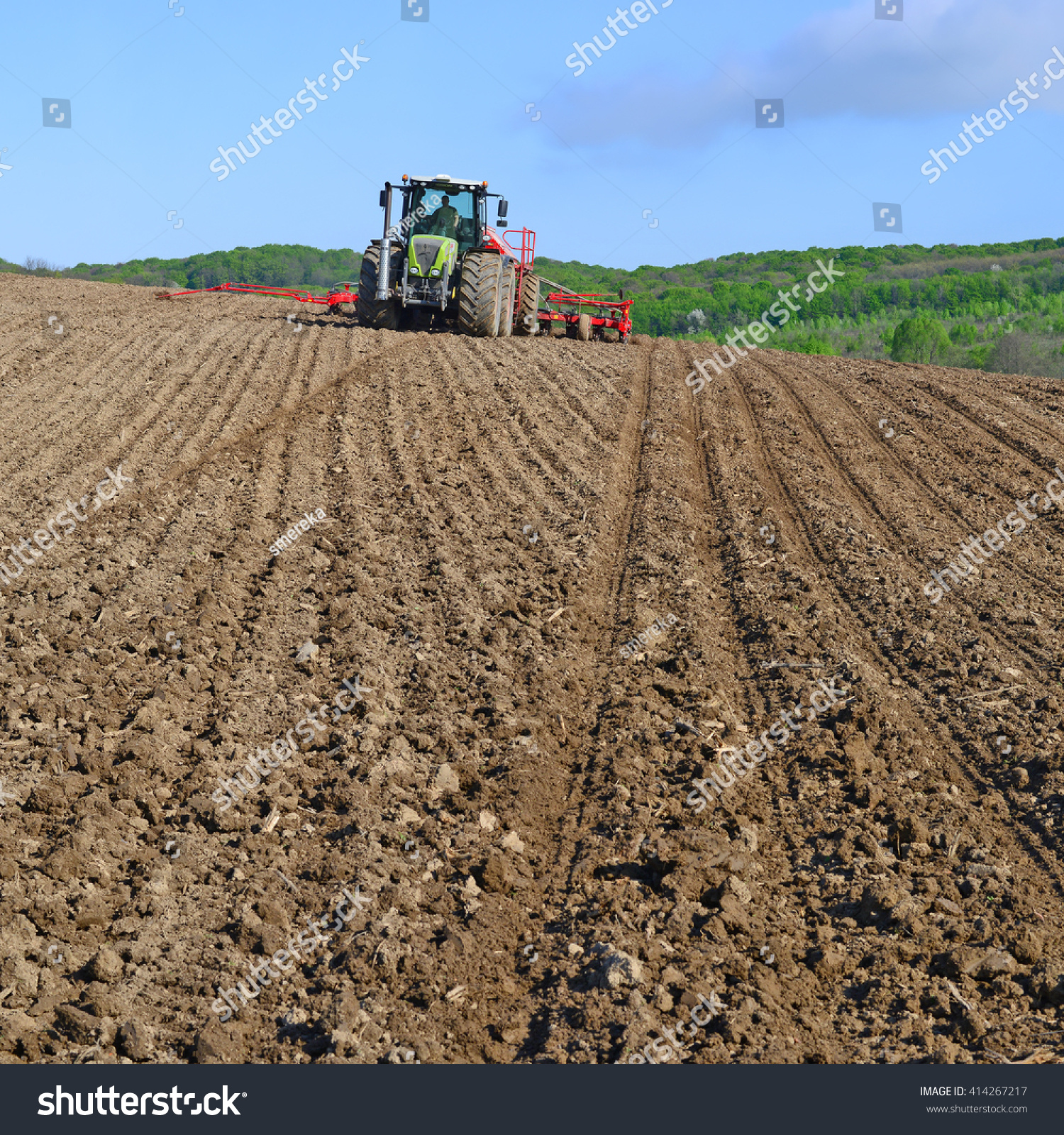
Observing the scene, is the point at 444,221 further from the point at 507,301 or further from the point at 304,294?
the point at 304,294

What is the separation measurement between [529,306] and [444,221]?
3.19 metres

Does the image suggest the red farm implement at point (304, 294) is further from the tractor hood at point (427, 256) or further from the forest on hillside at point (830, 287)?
the forest on hillside at point (830, 287)

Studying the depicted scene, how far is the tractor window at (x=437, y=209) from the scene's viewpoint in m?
17.9

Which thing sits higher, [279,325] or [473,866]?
[279,325]

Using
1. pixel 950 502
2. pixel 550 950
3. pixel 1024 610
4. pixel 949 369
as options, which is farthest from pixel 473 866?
pixel 949 369

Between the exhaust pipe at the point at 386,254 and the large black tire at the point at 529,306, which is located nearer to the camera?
the exhaust pipe at the point at 386,254

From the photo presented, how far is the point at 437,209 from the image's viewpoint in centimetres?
1795

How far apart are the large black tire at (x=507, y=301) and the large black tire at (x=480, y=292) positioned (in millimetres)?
563

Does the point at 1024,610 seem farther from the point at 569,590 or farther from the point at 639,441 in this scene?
the point at 639,441

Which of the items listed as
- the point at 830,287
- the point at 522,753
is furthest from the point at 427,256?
the point at 830,287

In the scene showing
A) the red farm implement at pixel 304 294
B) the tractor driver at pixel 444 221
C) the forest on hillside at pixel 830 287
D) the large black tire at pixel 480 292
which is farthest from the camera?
the forest on hillside at pixel 830 287

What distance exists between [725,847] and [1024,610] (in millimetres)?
3954

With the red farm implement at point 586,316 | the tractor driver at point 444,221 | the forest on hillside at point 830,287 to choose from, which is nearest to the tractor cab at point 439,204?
the tractor driver at point 444,221

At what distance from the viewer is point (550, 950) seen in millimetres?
3789
